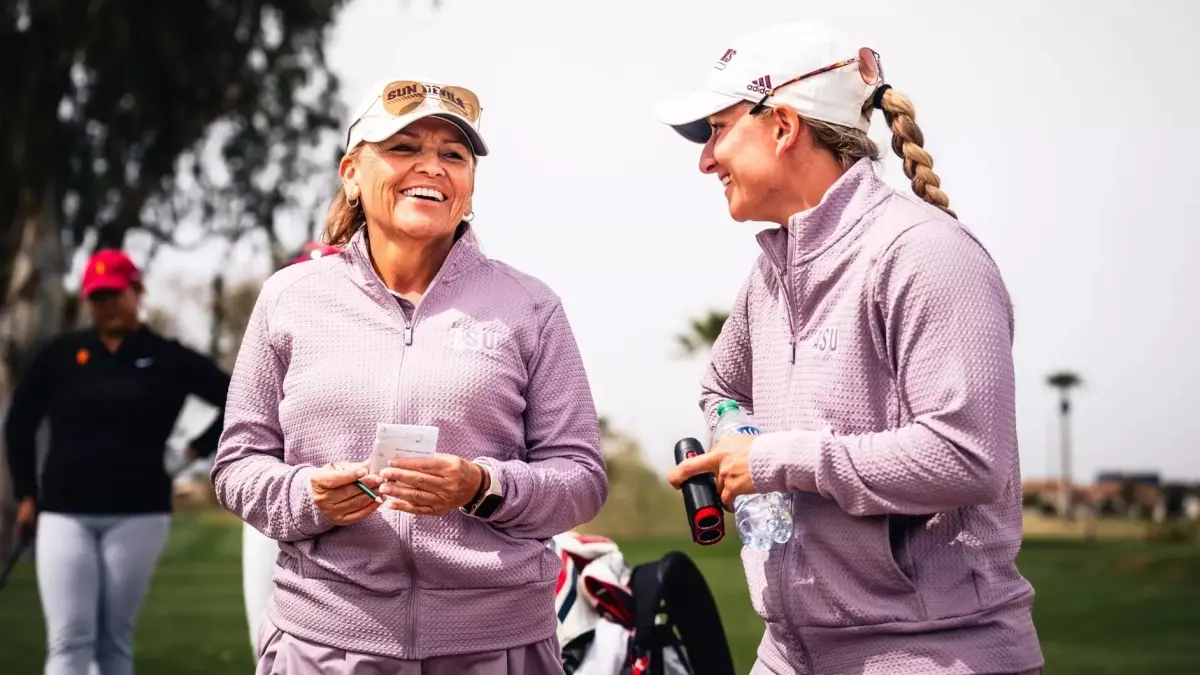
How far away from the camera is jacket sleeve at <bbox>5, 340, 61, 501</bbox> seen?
5.56 metres

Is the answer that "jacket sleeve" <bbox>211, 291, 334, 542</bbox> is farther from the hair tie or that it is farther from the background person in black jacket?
the background person in black jacket

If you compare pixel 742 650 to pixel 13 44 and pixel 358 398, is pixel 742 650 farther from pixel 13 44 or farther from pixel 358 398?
pixel 13 44

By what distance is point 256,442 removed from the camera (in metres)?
2.66

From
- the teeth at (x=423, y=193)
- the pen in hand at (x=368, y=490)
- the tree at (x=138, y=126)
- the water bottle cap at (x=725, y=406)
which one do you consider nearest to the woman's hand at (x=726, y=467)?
the water bottle cap at (x=725, y=406)

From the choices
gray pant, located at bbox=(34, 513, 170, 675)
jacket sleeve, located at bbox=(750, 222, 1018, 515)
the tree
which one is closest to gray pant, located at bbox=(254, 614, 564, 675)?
jacket sleeve, located at bbox=(750, 222, 1018, 515)

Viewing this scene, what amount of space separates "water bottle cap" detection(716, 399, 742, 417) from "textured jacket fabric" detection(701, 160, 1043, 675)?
23 cm

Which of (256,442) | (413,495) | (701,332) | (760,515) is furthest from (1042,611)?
(413,495)

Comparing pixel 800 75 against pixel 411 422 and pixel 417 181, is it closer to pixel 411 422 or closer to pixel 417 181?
pixel 417 181

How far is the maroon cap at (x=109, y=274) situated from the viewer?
545cm

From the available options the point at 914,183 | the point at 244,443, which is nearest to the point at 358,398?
the point at 244,443

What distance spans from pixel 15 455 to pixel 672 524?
7415mm

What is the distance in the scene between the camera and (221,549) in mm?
15906

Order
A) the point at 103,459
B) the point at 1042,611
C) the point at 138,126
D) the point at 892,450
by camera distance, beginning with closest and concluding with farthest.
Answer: the point at 892,450 < the point at 103,459 < the point at 1042,611 < the point at 138,126

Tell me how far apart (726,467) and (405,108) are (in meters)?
0.93
